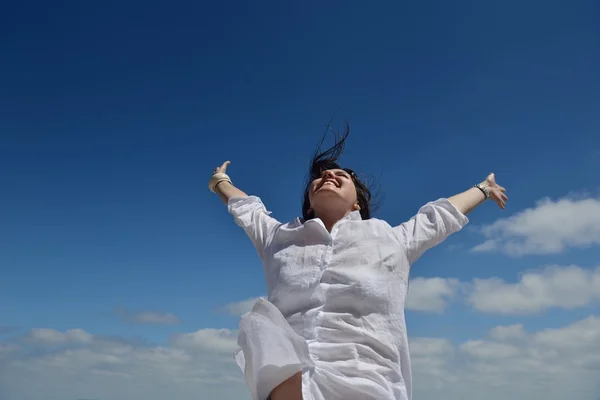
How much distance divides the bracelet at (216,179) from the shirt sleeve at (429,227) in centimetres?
161

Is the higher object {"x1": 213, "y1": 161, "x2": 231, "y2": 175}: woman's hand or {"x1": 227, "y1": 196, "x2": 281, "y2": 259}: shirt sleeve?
{"x1": 213, "y1": 161, "x2": 231, "y2": 175}: woman's hand

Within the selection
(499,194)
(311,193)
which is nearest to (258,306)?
(311,193)

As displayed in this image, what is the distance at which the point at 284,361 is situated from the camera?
269 centimetres

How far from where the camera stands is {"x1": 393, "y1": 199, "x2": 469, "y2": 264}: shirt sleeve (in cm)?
373

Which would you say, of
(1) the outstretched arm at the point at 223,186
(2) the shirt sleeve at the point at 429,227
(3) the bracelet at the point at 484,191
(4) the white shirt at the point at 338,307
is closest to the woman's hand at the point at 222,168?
(1) the outstretched arm at the point at 223,186

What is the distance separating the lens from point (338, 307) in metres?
3.28

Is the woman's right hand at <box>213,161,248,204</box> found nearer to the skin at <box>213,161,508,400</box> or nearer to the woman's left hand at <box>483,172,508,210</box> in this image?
the skin at <box>213,161,508,400</box>

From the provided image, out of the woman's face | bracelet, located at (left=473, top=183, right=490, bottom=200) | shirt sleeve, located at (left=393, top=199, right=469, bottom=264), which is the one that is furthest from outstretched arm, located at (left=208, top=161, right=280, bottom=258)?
bracelet, located at (left=473, top=183, right=490, bottom=200)

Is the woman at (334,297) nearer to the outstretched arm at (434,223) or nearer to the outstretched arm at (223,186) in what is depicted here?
the outstretched arm at (434,223)

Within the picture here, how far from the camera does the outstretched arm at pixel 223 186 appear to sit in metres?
4.54

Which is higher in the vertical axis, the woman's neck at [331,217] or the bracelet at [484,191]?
the bracelet at [484,191]

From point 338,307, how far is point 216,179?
1904 mm

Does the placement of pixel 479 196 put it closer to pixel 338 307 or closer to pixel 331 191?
pixel 331 191

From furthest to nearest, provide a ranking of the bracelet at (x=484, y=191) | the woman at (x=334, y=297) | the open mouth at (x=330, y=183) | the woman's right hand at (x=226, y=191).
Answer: the woman's right hand at (x=226, y=191) < the bracelet at (x=484, y=191) < the open mouth at (x=330, y=183) < the woman at (x=334, y=297)
